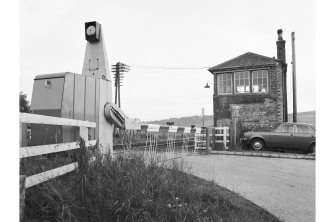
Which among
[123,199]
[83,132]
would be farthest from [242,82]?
[123,199]

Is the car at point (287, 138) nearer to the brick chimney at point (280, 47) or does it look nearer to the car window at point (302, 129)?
the car window at point (302, 129)

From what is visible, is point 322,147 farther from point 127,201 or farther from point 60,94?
point 60,94

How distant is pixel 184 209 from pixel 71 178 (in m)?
1.38

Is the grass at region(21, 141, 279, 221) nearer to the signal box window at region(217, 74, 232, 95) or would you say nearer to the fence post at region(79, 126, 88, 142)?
the fence post at region(79, 126, 88, 142)

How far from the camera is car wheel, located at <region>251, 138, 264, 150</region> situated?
1432cm

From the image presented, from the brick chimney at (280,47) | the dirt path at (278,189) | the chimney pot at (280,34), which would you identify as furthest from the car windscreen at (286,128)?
the chimney pot at (280,34)

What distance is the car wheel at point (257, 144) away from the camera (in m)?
14.3

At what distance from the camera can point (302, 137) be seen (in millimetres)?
13828

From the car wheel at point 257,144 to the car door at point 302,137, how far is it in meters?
1.45

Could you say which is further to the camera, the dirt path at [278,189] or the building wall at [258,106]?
the building wall at [258,106]

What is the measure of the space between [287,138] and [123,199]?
12.4 metres

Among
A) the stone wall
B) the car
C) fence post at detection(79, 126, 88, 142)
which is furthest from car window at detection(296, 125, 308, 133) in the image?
fence post at detection(79, 126, 88, 142)

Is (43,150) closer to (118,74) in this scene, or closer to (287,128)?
(287,128)

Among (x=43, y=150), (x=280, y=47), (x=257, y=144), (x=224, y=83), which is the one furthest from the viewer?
(x=280, y=47)
